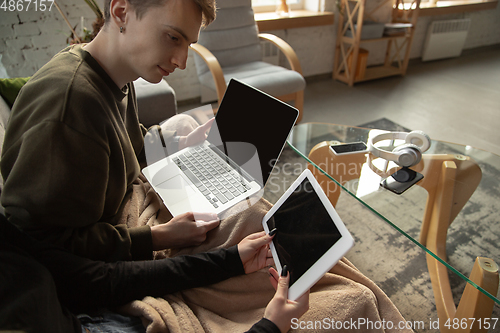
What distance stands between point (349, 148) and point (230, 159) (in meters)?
0.59

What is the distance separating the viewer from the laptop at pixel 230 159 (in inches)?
36.9

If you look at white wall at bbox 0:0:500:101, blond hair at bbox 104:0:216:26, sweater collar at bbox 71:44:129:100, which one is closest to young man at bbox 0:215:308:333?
sweater collar at bbox 71:44:129:100

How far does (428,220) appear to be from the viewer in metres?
1.34

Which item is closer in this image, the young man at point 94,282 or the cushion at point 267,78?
the young man at point 94,282

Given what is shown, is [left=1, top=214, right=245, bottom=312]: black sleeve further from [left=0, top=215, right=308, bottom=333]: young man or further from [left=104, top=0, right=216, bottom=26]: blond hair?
[left=104, top=0, right=216, bottom=26]: blond hair

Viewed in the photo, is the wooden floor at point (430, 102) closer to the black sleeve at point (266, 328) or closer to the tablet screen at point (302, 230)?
the tablet screen at point (302, 230)

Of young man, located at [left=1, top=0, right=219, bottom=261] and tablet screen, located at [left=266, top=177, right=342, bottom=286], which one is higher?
young man, located at [left=1, top=0, right=219, bottom=261]

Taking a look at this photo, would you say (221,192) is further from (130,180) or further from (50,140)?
(50,140)

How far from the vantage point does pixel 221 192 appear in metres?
0.94

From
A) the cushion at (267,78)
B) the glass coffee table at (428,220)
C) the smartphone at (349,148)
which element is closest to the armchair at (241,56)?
the cushion at (267,78)

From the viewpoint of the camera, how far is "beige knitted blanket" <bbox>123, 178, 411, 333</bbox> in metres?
0.65

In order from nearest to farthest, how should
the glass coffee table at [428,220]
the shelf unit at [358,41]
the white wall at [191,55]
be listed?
the glass coffee table at [428,220]
the white wall at [191,55]
the shelf unit at [358,41]

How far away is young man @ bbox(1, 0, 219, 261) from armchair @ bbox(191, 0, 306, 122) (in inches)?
50.1

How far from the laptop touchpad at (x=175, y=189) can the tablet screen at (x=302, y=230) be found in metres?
0.30
